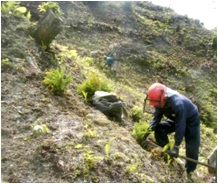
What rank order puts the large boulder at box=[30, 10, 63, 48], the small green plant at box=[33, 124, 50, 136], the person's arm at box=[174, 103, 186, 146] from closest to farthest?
1. the small green plant at box=[33, 124, 50, 136]
2. the person's arm at box=[174, 103, 186, 146]
3. the large boulder at box=[30, 10, 63, 48]

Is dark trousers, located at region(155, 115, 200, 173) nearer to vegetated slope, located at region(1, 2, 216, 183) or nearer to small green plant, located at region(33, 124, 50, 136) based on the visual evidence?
vegetated slope, located at region(1, 2, 216, 183)

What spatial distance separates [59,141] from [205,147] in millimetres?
7182

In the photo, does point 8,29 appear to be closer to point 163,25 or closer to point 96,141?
point 96,141

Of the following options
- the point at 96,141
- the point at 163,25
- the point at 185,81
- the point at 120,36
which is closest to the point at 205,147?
the point at 96,141

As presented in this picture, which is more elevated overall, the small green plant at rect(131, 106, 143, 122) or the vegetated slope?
the vegetated slope

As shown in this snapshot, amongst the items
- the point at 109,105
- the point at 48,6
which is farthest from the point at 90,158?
the point at 48,6

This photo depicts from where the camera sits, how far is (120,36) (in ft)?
72.5

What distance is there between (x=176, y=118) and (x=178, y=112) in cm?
16

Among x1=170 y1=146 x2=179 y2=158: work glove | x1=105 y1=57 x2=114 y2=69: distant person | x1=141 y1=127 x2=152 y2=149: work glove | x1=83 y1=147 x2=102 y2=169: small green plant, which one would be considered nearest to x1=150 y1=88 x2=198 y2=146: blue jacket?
x1=170 y1=146 x2=179 y2=158: work glove

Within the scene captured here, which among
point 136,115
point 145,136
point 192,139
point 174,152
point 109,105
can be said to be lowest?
point 136,115

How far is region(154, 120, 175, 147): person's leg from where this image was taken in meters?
7.55

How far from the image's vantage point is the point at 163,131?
7.58 metres

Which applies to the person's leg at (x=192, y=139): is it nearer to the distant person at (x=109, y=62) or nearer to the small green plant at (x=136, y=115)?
the small green plant at (x=136, y=115)

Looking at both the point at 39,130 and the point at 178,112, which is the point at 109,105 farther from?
the point at 39,130
